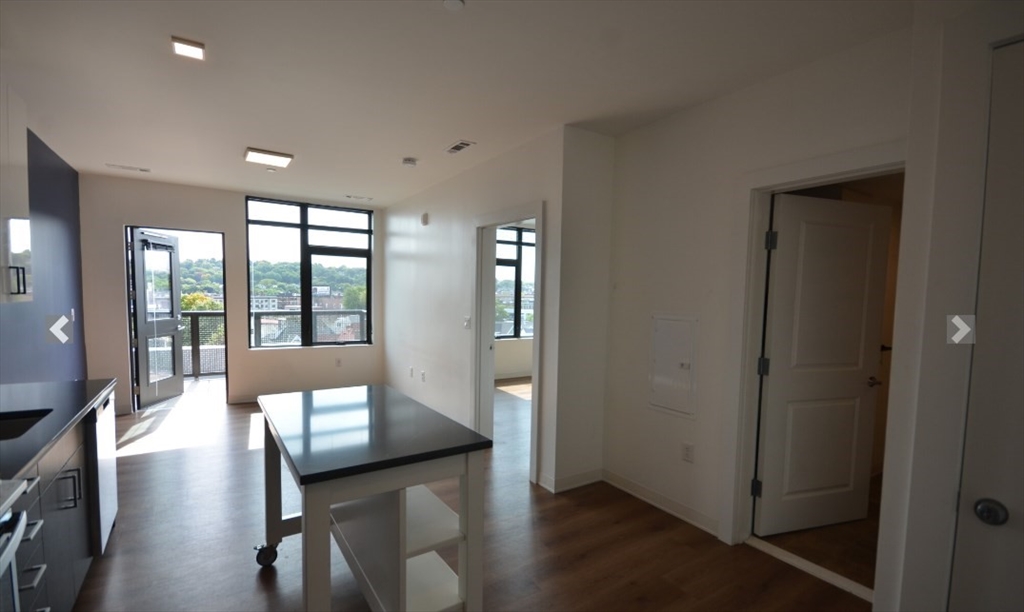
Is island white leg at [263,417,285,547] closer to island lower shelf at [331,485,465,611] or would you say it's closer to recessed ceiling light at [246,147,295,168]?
island lower shelf at [331,485,465,611]

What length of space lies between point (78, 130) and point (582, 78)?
383cm

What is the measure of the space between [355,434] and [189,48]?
6.72ft

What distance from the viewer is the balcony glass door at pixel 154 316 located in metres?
5.03

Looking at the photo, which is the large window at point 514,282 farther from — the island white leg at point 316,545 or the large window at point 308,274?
the island white leg at point 316,545

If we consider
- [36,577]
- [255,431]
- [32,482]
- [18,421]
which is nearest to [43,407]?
[18,421]

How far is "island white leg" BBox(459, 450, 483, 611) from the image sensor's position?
5.62ft

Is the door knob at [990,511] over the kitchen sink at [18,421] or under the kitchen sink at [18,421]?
over

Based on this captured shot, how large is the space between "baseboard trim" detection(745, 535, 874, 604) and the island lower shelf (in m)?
1.83

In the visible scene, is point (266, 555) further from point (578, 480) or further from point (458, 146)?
point (458, 146)

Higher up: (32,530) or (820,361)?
(820,361)

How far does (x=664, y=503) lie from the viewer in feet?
9.71

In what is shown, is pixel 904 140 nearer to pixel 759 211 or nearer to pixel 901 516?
pixel 759 211

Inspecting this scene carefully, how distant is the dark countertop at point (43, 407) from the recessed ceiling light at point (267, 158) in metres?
2.17

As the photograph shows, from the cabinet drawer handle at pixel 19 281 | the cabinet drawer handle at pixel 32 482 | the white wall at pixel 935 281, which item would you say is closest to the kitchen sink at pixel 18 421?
the cabinet drawer handle at pixel 19 281
